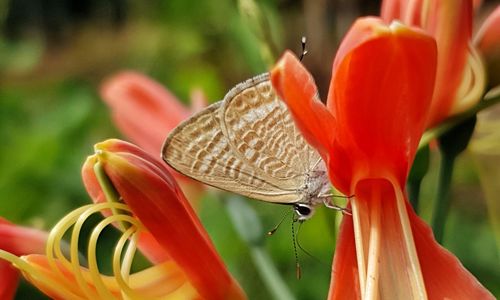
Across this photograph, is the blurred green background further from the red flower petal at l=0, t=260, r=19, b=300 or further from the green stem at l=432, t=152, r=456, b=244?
the red flower petal at l=0, t=260, r=19, b=300

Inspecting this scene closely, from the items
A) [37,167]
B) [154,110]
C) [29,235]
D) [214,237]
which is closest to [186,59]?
[37,167]

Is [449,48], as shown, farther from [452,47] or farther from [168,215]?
[168,215]

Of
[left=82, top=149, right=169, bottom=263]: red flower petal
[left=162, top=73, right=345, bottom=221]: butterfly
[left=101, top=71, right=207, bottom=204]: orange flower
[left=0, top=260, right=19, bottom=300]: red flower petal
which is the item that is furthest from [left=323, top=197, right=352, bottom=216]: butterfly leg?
[left=101, top=71, right=207, bottom=204]: orange flower

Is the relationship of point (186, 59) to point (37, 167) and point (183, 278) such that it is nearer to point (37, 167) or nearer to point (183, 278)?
point (37, 167)

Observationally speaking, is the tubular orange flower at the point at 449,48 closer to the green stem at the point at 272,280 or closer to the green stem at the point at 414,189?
the green stem at the point at 414,189

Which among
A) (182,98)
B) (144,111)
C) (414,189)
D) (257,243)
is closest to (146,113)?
(144,111)

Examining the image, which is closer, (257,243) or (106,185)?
(106,185)

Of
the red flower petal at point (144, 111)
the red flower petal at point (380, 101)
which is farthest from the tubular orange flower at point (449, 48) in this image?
the red flower petal at point (144, 111)
